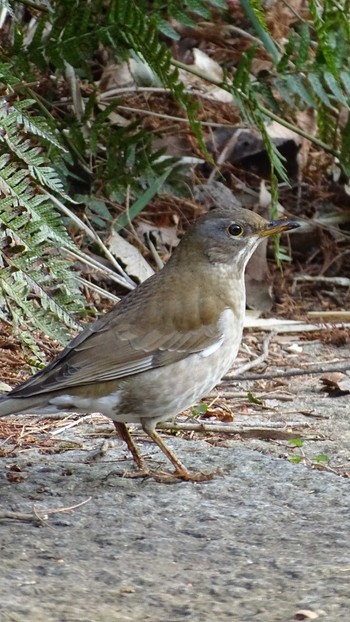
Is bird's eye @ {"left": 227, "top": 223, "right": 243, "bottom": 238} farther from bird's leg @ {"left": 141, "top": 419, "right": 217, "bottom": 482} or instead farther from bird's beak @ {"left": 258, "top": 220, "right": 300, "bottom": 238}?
bird's leg @ {"left": 141, "top": 419, "right": 217, "bottom": 482}

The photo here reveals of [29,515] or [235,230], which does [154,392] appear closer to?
[29,515]

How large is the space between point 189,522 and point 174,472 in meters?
0.65

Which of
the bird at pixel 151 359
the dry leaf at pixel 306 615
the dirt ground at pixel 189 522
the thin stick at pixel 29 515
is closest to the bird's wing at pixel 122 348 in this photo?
the bird at pixel 151 359

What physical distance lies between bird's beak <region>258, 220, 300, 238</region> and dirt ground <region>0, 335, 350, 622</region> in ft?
2.95

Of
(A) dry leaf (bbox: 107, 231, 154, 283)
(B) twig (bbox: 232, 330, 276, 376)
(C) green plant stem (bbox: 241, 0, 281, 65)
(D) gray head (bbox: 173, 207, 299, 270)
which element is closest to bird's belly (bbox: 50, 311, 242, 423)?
(D) gray head (bbox: 173, 207, 299, 270)

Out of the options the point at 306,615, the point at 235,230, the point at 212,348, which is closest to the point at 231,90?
the point at 235,230

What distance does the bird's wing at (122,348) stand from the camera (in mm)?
4746

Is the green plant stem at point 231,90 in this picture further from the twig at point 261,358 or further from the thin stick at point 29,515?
the thin stick at point 29,515

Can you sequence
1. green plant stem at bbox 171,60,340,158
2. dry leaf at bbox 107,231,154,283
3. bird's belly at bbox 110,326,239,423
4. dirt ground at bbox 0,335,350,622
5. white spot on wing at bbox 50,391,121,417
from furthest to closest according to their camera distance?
dry leaf at bbox 107,231,154,283 < green plant stem at bbox 171,60,340,158 < bird's belly at bbox 110,326,239,423 < white spot on wing at bbox 50,391,121,417 < dirt ground at bbox 0,335,350,622

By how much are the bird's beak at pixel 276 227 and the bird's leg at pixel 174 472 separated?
125 cm

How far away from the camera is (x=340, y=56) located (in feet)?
22.3

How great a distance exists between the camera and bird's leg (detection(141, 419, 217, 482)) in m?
4.80

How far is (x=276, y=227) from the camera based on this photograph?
18.5 ft

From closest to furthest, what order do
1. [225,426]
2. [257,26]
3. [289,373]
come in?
[225,426] → [289,373] → [257,26]
